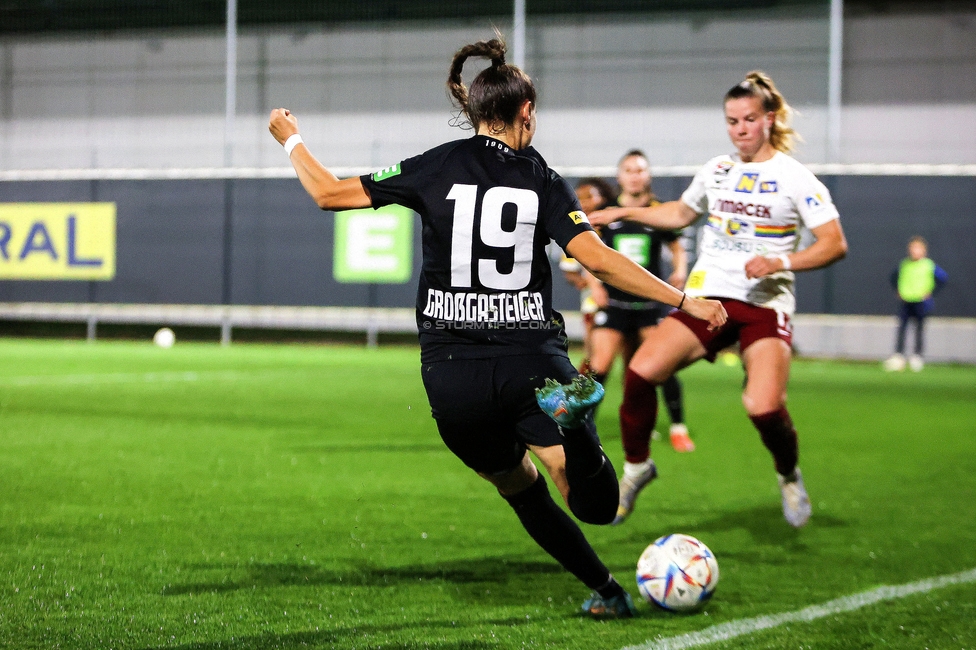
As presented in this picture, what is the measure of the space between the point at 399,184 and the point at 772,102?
261 centimetres

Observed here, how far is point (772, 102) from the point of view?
576 cm

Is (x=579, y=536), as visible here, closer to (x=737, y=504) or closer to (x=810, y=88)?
(x=737, y=504)

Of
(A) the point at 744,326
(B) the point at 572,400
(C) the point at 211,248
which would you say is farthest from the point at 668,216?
(C) the point at 211,248

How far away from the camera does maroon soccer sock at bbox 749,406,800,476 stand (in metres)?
5.66

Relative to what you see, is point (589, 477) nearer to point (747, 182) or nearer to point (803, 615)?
point (803, 615)

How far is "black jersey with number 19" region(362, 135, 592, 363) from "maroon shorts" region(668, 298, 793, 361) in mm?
2129

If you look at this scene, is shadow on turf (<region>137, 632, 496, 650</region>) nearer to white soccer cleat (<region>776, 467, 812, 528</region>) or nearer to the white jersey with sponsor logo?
white soccer cleat (<region>776, 467, 812, 528</region>)

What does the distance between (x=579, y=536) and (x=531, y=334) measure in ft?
2.50

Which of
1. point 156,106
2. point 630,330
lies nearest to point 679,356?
point 630,330

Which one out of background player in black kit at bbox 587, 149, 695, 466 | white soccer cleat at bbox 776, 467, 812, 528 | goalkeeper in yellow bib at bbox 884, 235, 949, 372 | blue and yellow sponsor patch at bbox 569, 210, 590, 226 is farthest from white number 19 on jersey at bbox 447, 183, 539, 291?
goalkeeper in yellow bib at bbox 884, 235, 949, 372

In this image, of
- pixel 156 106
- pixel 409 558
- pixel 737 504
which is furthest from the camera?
pixel 156 106

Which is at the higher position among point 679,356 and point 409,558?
point 679,356

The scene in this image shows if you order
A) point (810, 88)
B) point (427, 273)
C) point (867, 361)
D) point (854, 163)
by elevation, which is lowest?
point (867, 361)

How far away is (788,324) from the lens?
5.91 metres
